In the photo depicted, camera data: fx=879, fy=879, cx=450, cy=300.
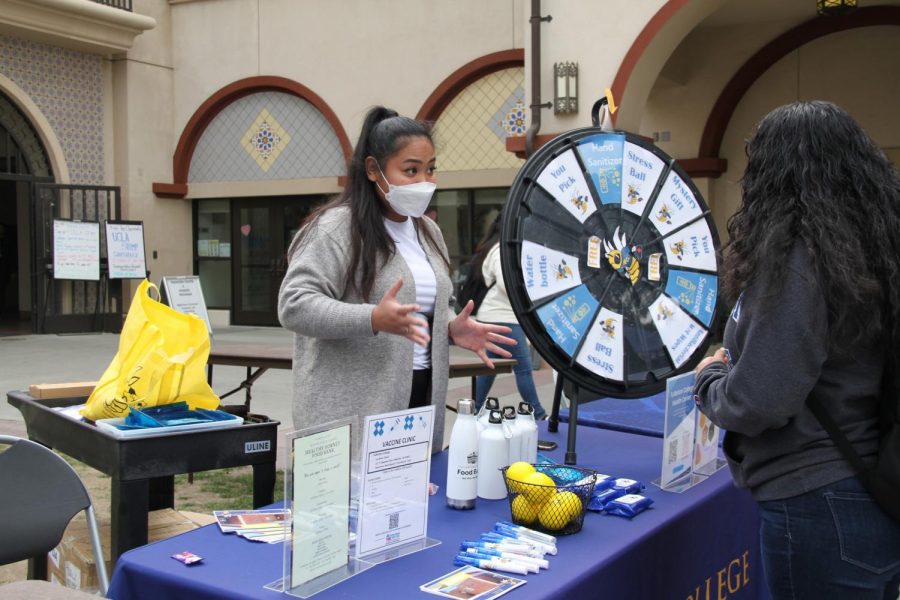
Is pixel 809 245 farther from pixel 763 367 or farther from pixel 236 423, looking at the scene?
pixel 236 423

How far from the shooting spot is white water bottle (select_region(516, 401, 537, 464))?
222 centimetres

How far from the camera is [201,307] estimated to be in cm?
658

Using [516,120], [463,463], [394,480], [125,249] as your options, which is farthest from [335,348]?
[125,249]

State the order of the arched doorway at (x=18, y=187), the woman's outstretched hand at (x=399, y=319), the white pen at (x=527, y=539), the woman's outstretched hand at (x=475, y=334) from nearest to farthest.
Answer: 1. the white pen at (x=527, y=539)
2. the woman's outstretched hand at (x=399, y=319)
3. the woman's outstretched hand at (x=475, y=334)
4. the arched doorway at (x=18, y=187)

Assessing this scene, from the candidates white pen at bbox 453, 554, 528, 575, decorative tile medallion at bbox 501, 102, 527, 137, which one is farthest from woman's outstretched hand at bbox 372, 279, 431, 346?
decorative tile medallion at bbox 501, 102, 527, 137

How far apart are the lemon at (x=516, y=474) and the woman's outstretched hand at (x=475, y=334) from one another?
0.44m

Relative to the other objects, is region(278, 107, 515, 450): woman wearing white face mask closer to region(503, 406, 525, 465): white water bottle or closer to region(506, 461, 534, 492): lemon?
region(503, 406, 525, 465): white water bottle

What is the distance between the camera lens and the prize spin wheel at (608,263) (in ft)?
7.68

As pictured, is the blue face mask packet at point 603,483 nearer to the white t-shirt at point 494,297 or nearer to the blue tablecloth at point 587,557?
the blue tablecloth at point 587,557

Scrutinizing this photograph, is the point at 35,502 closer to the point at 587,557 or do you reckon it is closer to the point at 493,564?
the point at 493,564

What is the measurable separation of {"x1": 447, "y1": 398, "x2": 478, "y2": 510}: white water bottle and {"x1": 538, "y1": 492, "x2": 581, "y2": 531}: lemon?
214 mm

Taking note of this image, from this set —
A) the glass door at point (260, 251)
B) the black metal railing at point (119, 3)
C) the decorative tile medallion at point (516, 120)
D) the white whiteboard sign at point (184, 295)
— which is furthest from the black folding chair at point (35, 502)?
the black metal railing at point (119, 3)

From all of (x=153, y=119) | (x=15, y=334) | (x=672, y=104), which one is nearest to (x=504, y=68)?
(x=672, y=104)

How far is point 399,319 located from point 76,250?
11.7 metres
